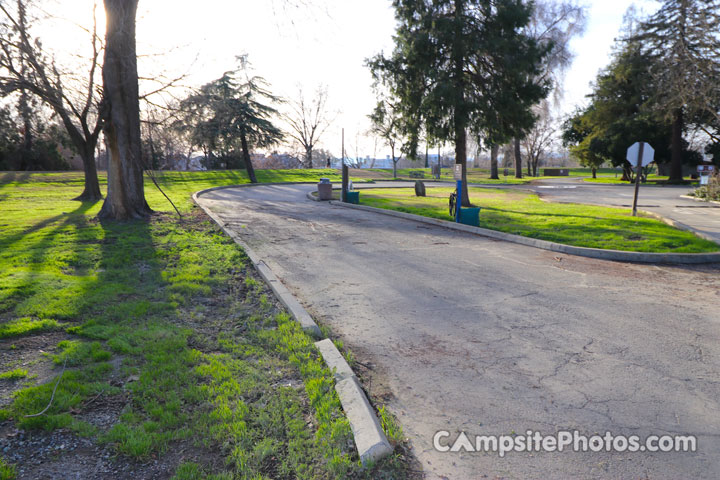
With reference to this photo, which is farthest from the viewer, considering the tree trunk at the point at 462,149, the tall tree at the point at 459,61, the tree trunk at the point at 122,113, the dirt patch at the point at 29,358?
the tree trunk at the point at 462,149

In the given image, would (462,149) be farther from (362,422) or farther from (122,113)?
(362,422)

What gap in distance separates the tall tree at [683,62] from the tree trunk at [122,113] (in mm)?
25919

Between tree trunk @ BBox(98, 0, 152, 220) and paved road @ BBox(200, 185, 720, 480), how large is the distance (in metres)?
6.45

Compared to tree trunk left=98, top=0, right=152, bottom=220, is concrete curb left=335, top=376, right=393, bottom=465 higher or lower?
lower

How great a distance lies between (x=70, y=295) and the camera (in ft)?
18.2

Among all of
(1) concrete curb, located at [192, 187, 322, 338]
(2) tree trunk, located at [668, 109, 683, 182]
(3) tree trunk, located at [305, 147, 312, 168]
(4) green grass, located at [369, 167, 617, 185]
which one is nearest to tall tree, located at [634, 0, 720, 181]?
(2) tree trunk, located at [668, 109, 683, 182]

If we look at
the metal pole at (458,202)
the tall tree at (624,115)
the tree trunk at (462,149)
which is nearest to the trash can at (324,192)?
the tree trunk at (462,149)

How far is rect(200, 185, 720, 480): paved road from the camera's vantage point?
288cm

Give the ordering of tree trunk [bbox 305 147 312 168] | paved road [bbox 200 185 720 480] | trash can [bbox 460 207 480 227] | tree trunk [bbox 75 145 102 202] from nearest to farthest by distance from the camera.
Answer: paved road [bbox 200 185 720 480] → trash can [bbox 460 207 480 227] → tree trunk [bbox 75 145 102 202] → tree trunk [bbox 305 147 312 168]

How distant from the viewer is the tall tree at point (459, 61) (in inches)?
624

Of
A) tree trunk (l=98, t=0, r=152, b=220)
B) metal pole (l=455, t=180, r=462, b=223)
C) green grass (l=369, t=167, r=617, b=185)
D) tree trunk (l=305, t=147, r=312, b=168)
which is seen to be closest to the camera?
tree trunk (l=98, t=0, r=152, b=220)

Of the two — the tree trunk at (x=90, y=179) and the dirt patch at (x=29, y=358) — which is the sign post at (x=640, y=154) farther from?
the tree trunk at (x=90, y=179)

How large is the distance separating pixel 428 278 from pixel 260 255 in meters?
3.65

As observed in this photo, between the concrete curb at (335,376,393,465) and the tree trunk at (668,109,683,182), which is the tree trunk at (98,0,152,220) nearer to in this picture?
the concrete curb at (335,376,393,465)
